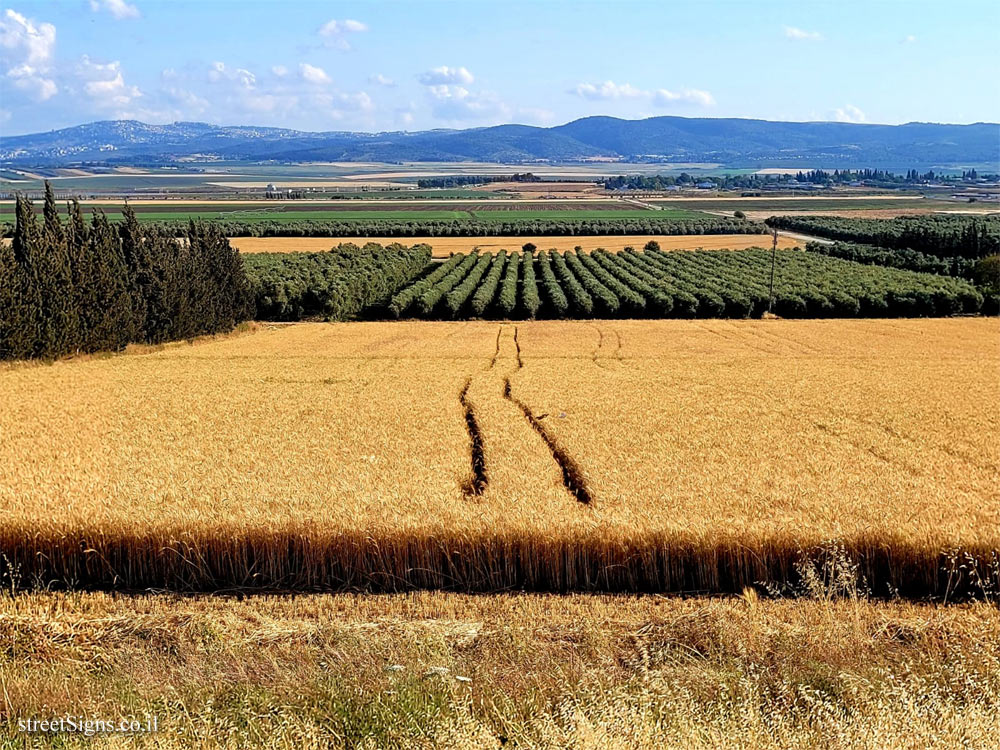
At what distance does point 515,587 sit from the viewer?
1121cm

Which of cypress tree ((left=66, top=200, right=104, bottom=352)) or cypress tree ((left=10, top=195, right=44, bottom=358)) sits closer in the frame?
cypress tree ((left=10, top=195, right=44, bottom=358))

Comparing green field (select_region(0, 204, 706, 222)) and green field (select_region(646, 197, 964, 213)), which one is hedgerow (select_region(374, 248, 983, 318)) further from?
green field (select_region(646, 197, 964, 213))

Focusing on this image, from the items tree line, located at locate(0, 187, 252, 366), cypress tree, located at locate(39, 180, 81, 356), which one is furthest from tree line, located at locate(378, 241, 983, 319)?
cypress tree, located at locate(39, 180, 81, 356)

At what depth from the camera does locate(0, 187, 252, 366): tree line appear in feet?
107

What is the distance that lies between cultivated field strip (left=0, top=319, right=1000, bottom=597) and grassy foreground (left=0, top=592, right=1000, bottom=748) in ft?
2.15

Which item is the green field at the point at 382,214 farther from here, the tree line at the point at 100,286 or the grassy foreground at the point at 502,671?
the grassy foreground at the point at 502,671

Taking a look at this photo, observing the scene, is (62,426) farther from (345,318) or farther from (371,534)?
(345,318)

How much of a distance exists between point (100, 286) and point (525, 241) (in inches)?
3068

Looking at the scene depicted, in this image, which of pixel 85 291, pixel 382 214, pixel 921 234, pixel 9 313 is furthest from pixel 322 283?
pixel 382 214

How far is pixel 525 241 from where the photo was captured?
110375 mm

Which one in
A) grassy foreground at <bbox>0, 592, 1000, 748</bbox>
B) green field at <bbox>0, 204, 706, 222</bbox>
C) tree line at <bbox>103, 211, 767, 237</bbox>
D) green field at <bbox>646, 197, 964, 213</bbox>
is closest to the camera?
grassy foreground at <bbox>0, 592, 1000, 748</bbox>

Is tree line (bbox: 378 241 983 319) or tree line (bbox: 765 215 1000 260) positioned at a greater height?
tree line (bbox: 765 215 1000 260)

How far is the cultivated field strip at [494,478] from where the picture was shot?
439 inches

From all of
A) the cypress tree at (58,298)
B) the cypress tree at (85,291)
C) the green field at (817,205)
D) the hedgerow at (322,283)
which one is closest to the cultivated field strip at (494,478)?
the cypress tree at (58,298)
